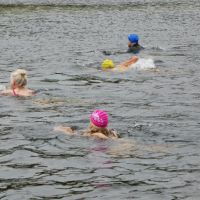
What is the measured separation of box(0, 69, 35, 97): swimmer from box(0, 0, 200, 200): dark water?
293mm

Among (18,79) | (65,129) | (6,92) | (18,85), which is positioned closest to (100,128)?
(65,129)

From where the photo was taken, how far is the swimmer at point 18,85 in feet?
59.8

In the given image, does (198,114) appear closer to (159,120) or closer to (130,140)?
(159,120)

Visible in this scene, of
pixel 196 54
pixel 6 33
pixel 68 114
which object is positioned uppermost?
pixel 6 33

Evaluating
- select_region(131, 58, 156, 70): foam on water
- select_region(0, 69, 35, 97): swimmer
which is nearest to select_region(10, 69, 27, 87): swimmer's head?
select_region(0, 69, 35, 97): swimmer

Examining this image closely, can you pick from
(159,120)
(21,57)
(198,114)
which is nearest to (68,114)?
(159,120)

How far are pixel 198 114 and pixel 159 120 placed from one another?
4.08 feet

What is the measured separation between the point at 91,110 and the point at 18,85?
2.78 metres

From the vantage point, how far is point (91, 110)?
56.0ft

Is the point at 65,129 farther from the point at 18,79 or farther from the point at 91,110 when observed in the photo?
the point at 18,79

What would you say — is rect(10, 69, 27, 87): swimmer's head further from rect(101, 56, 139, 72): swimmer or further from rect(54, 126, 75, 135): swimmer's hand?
A: rect(101, 56, 139, 72): swimmer

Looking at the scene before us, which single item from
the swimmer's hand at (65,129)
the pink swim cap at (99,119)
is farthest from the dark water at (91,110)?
the pink swim cap at (99,119)

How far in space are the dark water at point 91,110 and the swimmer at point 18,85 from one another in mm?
293

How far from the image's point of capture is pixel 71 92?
19.7m
